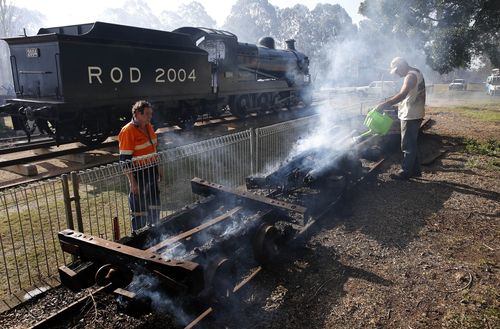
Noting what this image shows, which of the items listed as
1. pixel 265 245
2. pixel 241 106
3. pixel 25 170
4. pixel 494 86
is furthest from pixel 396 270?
pixel 494 86

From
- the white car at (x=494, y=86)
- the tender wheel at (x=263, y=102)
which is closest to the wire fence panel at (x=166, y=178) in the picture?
the tender wheel at (x=263, y=102)

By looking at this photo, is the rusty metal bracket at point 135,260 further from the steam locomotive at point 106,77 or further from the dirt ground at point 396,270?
the steam locomotive at point 106,77

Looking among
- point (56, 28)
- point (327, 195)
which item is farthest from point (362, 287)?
point (56, 28)

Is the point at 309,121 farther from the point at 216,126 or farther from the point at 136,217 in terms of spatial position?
the point at 136,217

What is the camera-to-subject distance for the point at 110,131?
8773mm

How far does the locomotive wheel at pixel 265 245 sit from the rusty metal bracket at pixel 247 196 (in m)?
0.28

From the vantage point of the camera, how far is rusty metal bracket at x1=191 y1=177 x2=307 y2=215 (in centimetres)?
387

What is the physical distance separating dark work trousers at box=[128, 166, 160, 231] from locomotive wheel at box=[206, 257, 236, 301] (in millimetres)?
1392

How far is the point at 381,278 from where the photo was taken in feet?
12.0

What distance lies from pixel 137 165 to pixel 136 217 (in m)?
0.60

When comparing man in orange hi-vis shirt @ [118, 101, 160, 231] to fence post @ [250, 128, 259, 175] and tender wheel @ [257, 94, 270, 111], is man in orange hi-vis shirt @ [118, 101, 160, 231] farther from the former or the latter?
tender wheel @ [257, 94, 270, 111]

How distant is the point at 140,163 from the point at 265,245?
1.74m

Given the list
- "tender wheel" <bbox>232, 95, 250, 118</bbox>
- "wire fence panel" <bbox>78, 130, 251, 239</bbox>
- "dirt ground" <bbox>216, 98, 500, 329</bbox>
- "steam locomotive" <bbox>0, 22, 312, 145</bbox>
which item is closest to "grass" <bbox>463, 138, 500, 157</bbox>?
"dirt ground" <bbox>216, 98, 500, 329</bbox>

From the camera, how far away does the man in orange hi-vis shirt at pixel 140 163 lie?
4176 millimetres
